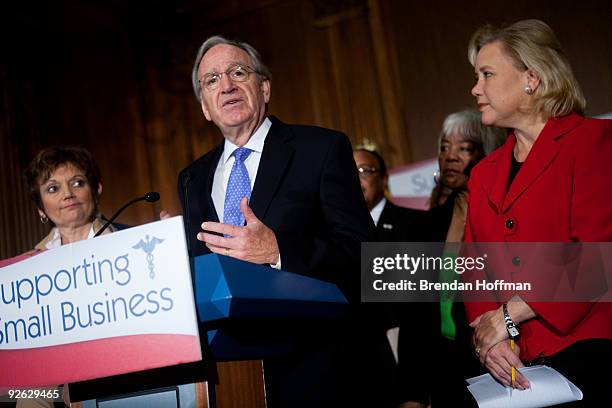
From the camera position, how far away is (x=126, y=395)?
5.58ft

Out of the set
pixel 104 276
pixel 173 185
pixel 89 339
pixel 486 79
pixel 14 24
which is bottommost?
pixel 89 339

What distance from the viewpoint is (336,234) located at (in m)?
2.03

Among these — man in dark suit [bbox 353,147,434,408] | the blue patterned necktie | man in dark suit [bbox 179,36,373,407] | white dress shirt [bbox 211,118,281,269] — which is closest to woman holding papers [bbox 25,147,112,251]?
man in dark suit [bbox 179,36,373,407]

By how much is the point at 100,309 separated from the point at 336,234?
70 centimetres

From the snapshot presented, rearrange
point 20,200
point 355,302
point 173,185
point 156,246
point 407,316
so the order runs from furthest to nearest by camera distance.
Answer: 1. point 173,185
2. point 20,200
3. point 407,316
4. point 355,302
5. point 156,246

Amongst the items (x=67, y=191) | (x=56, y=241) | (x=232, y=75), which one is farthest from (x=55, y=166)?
(x=232, y=75)

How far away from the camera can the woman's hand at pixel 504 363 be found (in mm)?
1874

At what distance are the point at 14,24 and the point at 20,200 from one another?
129 centimetres

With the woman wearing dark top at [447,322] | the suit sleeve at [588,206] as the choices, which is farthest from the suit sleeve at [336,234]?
the woman wearing dark top at [447,322]

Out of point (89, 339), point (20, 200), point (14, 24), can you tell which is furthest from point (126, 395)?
point (14, 24)

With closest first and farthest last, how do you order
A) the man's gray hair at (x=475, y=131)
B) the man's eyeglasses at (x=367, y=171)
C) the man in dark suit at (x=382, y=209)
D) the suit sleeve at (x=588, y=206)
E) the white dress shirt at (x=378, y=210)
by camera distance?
the suit sleeve at (x=588, y=206) → the man's gray hair at (x=475, y=131) → the man in dark suit at (x=382, y=209) → the white dress shirt at (x=378, y=210) → the man's eyeglasses at (x=367, y=171)

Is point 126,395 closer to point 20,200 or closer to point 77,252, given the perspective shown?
point 77,252
